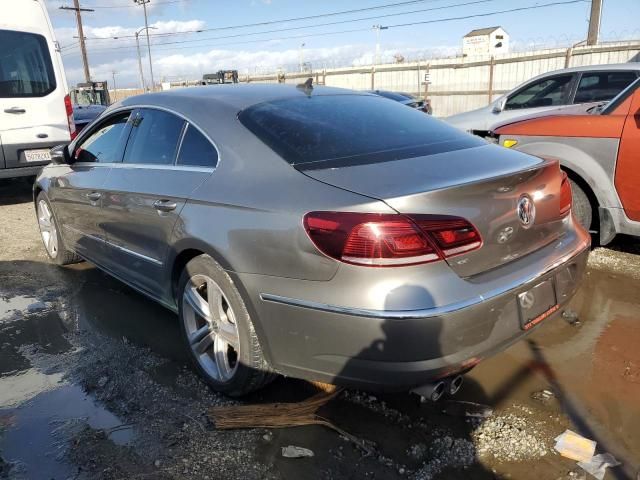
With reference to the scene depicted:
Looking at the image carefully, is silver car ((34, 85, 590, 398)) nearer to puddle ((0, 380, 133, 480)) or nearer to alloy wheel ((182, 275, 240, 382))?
alloy wheel ((182, 275, 240, 382))

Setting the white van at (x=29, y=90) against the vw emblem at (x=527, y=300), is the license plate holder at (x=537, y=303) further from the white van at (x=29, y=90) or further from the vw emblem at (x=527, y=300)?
the white van at (x=29, y=90)

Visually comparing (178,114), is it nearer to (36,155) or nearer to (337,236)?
(337,236)

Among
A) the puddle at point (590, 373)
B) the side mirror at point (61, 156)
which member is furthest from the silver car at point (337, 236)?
the side mirror at point (61, 156)

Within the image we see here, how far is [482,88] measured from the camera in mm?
19828

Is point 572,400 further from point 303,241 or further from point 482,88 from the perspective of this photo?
point 482,88

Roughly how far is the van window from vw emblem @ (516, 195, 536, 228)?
24.5ft

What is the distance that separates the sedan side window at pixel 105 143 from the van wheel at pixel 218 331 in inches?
55.6

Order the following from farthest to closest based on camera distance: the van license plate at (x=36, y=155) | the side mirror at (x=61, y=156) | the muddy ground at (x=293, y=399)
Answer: the van license plate at (x=36, y=155), the side mirror at (x=61, y=156), the muddy ground at (x=293, y=399)

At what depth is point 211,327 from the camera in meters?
2.95

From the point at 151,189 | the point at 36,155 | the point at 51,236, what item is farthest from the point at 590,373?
the point at 36,155

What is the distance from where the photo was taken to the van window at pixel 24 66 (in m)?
7.45

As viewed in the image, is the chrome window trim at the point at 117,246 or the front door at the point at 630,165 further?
the front door at the point at 630,165

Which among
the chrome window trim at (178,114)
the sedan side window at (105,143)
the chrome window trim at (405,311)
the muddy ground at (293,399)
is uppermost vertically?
the chrome window trim at (178,114)

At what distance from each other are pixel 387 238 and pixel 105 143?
2880 mm
